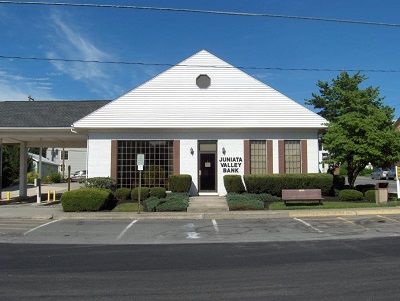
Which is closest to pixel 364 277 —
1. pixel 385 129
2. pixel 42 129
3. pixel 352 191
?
pixel 352 191

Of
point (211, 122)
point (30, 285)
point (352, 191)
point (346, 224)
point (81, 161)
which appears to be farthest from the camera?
point (81, 161)

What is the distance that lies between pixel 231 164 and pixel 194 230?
34.8ft

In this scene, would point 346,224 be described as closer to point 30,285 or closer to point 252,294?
point 252,294

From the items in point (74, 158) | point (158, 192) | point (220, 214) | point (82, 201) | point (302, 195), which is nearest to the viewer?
point (220, 214)

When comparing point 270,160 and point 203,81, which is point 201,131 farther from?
point 270,160

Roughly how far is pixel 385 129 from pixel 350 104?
2.62 metres

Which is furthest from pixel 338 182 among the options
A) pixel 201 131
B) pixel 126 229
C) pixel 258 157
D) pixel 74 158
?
pixel 74 158

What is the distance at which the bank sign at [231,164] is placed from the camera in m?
26.2

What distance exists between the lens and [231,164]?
26266 millimetres

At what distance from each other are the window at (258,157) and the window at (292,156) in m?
1.18

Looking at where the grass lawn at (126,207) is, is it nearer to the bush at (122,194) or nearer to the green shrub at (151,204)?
the green shrub at (151,204)

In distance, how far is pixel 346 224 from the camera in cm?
1698

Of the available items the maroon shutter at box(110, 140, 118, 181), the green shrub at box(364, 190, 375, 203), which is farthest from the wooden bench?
the maroon shutter at box(110, 140, 118, 181)

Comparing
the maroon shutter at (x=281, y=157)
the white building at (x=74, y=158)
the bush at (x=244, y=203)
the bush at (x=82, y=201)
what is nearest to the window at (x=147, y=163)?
the bush at (x=82, y=201)
